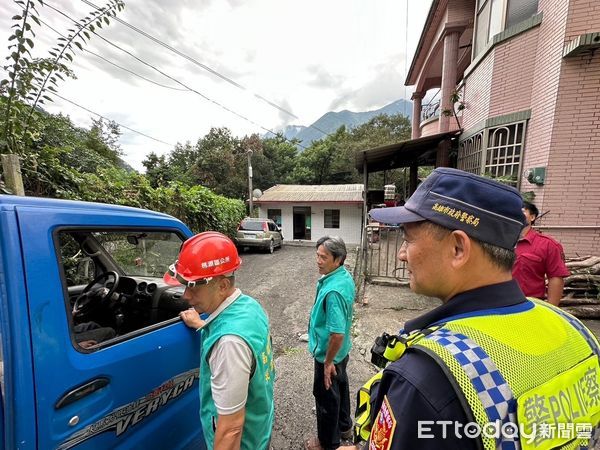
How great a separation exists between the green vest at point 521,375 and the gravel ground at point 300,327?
94.6 inches

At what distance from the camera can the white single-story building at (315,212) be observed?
1805 cm

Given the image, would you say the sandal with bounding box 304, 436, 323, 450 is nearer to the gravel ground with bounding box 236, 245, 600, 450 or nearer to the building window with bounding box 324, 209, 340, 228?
the gravel ground with bounding box 236, 245, 600, 450

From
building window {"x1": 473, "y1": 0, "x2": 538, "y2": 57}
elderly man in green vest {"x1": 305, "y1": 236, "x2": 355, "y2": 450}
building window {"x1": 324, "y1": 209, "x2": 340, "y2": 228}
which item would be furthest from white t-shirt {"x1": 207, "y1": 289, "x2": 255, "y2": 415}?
building window {"x1": 324, "y1": 209, "x2": 340, "y2": 228}

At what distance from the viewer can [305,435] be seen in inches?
102

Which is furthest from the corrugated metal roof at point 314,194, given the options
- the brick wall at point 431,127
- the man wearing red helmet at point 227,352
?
the man wearing red helmet at point 227,352

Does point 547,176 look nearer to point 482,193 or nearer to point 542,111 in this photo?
point 542,111

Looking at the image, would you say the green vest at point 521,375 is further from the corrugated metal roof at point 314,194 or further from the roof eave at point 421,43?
the corrugated metal roof at point 314,194

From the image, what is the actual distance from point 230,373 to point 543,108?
6.81 m

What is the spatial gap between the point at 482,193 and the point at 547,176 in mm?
5585

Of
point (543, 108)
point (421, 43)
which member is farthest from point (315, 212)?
point (543, 108)

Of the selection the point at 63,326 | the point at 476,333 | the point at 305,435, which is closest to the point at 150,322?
the point at 63,326

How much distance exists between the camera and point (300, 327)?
4883 millimetres

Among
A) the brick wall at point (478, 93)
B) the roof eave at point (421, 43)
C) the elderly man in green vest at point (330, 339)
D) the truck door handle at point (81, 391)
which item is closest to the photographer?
the truck door handle at point (81, 391)

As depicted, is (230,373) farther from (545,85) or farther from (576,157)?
(545,85)
